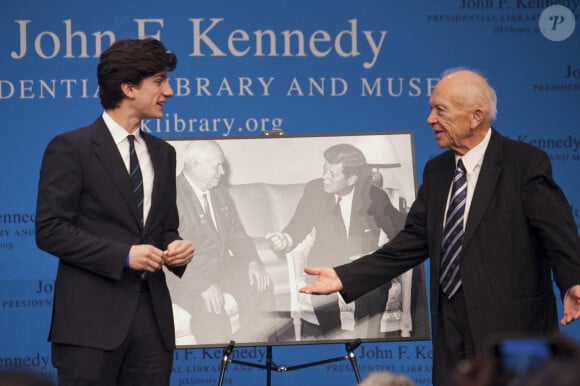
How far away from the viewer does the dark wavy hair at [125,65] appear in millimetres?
3020

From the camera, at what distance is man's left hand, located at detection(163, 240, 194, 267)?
9.60 feet

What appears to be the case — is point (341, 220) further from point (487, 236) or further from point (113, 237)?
point (113, 237)

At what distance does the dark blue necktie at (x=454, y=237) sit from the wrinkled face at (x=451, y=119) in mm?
117

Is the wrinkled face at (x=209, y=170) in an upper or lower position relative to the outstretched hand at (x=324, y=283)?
upper

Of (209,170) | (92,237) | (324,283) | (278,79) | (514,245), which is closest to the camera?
(92,237)

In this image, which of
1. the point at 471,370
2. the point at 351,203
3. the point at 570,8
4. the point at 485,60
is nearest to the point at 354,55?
the point at 485,60

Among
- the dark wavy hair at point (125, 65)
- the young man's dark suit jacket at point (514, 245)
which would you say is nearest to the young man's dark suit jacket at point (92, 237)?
the dark wavy hair at point (125, 65)

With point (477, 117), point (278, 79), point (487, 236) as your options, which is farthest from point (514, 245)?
point (278, 79)

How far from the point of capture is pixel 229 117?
5.49 meters

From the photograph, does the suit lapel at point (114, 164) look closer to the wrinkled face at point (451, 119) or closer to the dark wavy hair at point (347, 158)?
the wrinkled face at point (451, 119)

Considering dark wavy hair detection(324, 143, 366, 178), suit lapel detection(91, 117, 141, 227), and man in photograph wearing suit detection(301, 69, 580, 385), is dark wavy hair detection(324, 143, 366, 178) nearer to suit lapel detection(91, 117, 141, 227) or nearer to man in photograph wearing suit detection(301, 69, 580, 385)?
man in photograph wearing suit detection(301, 69, 580, 385)

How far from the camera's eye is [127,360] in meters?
2.95

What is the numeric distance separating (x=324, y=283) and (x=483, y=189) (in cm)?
72

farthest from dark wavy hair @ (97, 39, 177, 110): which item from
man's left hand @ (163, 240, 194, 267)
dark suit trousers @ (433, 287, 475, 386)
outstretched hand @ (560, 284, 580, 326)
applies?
outstretched hand @ (560, 284, 580, 326)
